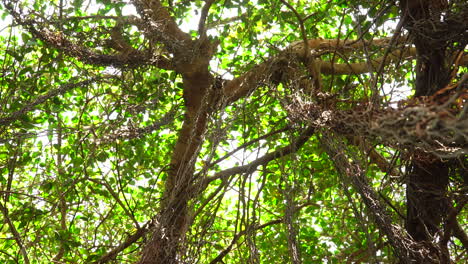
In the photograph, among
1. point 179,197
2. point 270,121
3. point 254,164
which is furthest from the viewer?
point 270,121

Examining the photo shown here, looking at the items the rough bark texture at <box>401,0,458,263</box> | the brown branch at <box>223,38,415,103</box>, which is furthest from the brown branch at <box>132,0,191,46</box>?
the rough bark texture at <box>401,0,458,263</box>

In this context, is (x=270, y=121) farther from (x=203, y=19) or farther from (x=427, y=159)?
(x=427, y=159)

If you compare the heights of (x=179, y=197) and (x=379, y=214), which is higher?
(x=179, y=197)

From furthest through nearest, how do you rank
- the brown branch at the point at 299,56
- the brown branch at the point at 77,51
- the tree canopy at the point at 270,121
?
the brown branch at the point at 299,56
the brown branch at the point at 77,51
the tree canopy at the point at 270,121

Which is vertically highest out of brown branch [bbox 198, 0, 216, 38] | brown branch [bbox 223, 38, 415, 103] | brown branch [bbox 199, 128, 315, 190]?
brown branch [bbox 198, 0, 216, 38]

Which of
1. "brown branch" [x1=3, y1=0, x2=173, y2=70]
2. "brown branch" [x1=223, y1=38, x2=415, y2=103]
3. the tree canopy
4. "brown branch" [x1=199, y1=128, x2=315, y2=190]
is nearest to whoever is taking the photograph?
the tree canopy

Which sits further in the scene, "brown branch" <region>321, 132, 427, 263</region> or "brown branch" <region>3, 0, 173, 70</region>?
"brown branch" <region>3, 0, 173, 70</region>

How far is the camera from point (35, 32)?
7.91 ft

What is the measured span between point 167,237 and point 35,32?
1.30 meters

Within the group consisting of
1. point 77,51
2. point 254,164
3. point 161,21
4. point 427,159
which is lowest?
point 427,159

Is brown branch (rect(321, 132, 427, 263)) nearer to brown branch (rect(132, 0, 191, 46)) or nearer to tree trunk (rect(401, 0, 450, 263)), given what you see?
tree trunk (rect(401, 0, 450, 263))

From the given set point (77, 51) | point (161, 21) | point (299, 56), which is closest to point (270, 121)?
point (299, 56)

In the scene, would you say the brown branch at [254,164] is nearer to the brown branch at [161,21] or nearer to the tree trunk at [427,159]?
the tree trunk at [427,159]

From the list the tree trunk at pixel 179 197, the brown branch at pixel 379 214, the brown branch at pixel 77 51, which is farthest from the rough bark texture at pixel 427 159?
the brown branch at pixel 77 51
